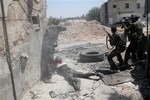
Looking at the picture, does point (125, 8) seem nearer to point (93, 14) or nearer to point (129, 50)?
point (93, 14)

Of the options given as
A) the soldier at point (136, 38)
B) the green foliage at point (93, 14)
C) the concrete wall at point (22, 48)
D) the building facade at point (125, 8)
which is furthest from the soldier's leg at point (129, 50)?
the green foliage at point (93, 14)

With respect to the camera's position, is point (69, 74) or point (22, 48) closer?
point (22, 48)

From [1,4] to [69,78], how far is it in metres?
3.77

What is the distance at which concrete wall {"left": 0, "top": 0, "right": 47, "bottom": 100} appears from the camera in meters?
5.58

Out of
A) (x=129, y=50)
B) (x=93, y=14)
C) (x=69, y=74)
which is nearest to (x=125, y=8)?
(x=93, y=14)

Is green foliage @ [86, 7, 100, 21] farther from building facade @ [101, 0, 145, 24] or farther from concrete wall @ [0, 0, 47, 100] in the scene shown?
concrete wall @ [0, 0, 47, 100]

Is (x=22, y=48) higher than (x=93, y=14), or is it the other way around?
(x=93, y=14)

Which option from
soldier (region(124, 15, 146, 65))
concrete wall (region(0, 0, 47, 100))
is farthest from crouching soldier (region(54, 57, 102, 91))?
soldier (region(124, 15, 146, 65))

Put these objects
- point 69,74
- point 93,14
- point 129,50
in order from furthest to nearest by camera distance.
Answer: point 93,14 < point 129,50 < point 69,74

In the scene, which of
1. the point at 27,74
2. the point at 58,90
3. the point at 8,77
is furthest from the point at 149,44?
the point at 8,77

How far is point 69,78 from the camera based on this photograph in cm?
815

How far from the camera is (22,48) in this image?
22.1ft

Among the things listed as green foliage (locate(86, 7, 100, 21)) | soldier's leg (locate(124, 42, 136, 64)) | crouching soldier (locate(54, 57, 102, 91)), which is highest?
green foliage (locate(86, 7, 100, 21))

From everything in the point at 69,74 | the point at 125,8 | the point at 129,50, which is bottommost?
the point at 69,74
